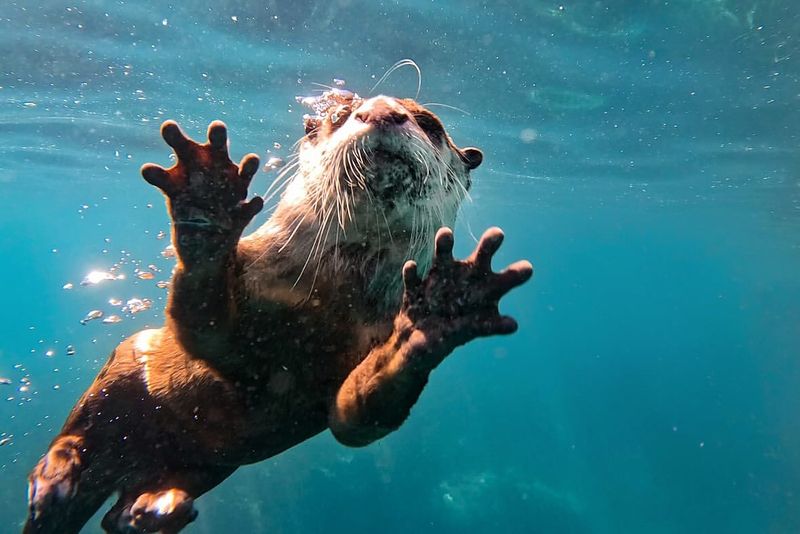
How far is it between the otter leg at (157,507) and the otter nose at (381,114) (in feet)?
8.46

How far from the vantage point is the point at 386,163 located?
108 inches

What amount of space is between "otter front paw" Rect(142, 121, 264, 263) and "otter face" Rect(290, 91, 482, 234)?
1.49 feet

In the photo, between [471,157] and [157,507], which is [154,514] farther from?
[471,157]

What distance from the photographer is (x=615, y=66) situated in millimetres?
A: 14664

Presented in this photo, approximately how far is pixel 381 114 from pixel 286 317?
131 centimetres

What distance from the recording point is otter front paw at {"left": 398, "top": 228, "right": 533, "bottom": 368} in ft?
7.12

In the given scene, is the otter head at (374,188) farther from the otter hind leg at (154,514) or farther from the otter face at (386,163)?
the otter hind leg at (154,514)

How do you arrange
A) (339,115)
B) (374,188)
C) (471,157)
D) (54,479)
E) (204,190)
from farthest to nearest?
(471,157) → (54,479) → (339,115) → (374,188) → (204,190)

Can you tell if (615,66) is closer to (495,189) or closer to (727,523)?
(495,189)

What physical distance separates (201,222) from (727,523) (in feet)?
128

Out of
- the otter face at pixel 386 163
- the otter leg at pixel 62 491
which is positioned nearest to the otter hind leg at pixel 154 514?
the otter leg at pixel 62 491

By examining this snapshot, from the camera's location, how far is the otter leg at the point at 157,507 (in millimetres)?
3270

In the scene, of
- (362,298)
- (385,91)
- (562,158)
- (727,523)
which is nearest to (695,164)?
(562,158)

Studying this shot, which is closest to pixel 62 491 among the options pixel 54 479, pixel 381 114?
pixel 54 479
